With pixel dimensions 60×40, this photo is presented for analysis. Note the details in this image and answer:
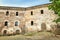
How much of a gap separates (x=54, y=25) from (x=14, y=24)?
10.9m

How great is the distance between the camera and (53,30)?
3008 cm

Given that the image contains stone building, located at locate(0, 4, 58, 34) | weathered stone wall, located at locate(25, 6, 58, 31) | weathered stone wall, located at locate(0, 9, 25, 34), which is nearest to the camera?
weathered stone wall, located at locate(25, 6, 58, 31)

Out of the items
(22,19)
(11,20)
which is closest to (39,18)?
(22,19)

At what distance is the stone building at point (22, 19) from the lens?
106ft

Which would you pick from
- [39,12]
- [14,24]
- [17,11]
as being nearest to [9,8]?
[17,11]

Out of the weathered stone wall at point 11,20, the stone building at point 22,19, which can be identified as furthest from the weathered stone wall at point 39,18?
the weathered stone wall at point 11,20

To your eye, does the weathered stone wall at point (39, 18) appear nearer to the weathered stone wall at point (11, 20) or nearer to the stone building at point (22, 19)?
the stone building at point (22, 19)

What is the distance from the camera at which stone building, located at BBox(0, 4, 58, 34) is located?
32.2 metres

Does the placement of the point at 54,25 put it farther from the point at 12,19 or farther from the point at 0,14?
the point at 0,14

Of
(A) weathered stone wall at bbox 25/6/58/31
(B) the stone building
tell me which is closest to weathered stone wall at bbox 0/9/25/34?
(B) the stone building

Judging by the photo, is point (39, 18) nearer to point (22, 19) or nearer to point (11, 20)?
point (22, 19)

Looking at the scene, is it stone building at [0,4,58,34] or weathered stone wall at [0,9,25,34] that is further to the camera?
weathered stone wall at [0,9,25,34]

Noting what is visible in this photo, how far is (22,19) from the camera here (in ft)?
116

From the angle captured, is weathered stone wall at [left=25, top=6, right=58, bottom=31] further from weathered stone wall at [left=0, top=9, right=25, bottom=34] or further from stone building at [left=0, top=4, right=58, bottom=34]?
weathered stone wall at [left=0, top=9, right=25, bottom=34]
